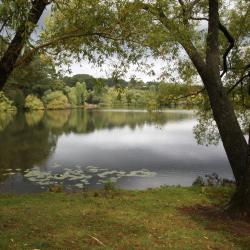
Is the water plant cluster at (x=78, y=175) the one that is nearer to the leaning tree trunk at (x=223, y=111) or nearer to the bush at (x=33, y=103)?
the leaning tree trunk at (x=223, y=111)

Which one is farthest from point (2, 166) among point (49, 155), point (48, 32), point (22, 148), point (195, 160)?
point (48, 32)

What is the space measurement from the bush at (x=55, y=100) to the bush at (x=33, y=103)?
10.3 feet

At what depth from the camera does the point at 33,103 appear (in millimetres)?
91500

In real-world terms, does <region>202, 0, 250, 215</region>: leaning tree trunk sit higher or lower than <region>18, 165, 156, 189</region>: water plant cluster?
higher

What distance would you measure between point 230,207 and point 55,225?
185 inches

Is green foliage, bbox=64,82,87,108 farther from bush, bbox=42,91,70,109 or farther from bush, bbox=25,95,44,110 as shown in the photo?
bush, bbox=25,95,44,110

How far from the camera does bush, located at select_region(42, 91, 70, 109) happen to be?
4003 inches

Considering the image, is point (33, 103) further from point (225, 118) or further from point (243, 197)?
point (243, 197)

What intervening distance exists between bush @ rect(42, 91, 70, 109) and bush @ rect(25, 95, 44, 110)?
10.3 ft

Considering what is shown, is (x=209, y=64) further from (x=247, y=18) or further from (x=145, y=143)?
(x=145, y=143)

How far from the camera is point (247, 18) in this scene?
1619 cm

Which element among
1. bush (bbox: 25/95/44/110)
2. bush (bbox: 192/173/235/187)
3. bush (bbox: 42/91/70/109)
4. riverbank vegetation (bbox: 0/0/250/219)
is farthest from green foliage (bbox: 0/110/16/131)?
riverbank vegetation (bbox: 0/0/250/219)

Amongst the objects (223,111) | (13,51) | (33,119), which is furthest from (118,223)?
(33,119)

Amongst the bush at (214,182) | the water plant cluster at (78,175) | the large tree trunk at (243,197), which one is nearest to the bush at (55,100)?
the water plant cluster at (78,175)
